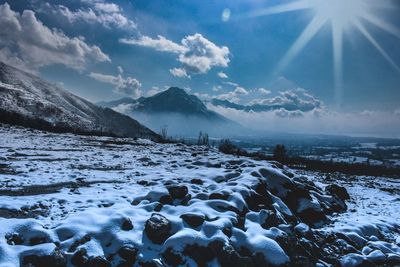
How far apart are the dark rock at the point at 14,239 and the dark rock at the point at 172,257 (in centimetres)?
632

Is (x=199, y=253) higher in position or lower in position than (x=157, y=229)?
lower

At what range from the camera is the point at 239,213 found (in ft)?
62.1

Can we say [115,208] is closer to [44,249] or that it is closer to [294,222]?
[44,249]

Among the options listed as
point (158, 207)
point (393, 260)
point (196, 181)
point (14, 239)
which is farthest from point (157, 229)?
point (393, 260)

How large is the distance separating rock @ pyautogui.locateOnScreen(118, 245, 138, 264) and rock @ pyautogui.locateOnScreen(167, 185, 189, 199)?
284 inches

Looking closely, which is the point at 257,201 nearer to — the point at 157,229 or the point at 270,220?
the point at 270,220

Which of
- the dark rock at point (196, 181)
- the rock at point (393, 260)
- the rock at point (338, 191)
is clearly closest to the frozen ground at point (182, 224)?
the rock at point (393, 260)

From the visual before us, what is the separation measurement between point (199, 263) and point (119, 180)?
15.3 meters

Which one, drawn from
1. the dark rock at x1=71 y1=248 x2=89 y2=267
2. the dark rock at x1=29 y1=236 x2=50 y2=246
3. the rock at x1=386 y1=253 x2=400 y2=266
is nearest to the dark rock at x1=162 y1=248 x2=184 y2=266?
the dark rock at x1=71 y1=248 x2=89 y2=267

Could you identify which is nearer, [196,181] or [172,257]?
[172,257]

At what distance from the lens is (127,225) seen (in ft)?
49.8

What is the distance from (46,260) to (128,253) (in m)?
3.35

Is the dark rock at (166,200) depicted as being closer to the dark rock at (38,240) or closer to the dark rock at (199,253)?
the dark rock at (199,253)

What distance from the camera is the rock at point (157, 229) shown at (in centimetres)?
1466
